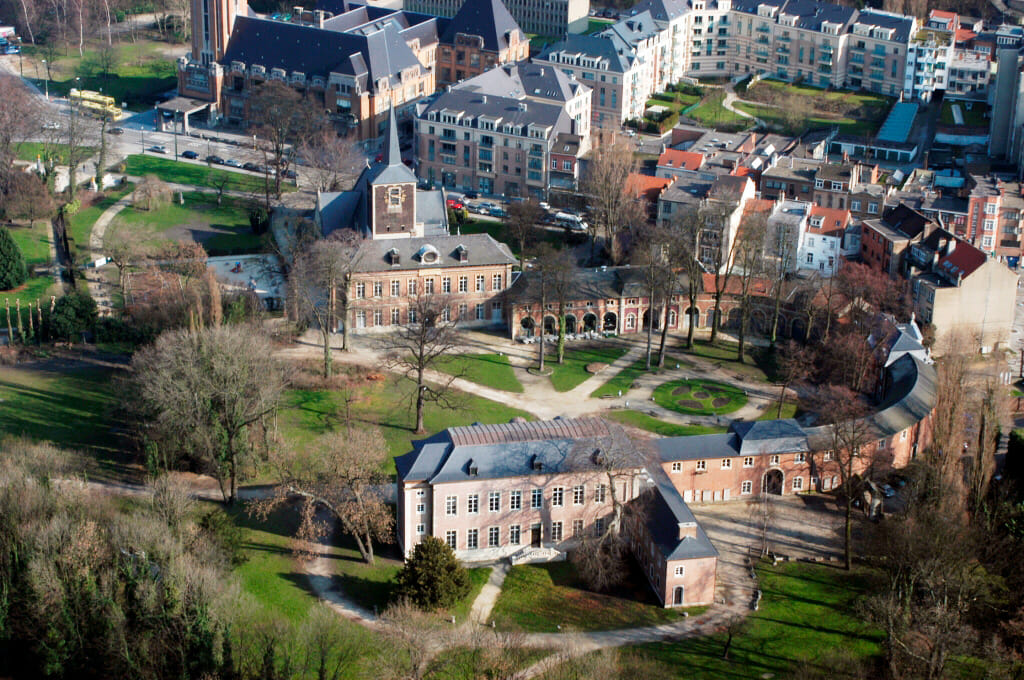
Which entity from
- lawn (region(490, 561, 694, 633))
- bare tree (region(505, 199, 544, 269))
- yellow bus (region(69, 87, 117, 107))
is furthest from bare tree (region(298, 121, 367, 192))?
lawn (region(490, 561, 694, 633))

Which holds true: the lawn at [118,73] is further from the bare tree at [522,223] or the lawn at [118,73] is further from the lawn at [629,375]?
the lawn at [629,375]

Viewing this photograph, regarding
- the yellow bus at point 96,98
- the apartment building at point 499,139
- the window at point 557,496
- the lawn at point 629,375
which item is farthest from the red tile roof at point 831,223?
the yellow bus at point 96,98

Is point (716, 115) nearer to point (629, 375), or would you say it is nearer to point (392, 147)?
point (392, 147)

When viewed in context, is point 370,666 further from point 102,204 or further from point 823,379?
point 102,204

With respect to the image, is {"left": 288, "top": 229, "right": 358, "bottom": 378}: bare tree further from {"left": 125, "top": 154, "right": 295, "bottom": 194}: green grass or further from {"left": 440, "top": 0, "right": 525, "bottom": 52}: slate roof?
{"left": 440, "top": 0, "right": 525, "bottom": 52}: slate roof

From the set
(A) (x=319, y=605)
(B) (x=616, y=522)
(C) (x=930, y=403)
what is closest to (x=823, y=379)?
(C) (x=930, y=403)

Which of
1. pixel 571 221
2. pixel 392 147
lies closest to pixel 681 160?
pixel 571 221
